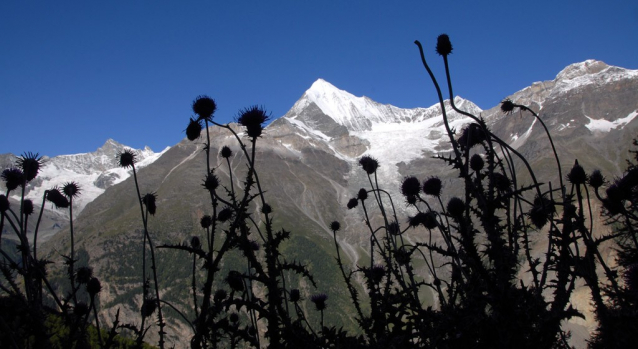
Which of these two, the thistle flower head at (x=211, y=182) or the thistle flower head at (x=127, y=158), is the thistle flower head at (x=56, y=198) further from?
the thistle flower head at (x=211, y=182)

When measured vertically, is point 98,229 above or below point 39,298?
above

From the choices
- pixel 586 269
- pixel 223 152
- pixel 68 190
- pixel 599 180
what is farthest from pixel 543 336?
pixel 68 190

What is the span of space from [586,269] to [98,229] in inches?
8569

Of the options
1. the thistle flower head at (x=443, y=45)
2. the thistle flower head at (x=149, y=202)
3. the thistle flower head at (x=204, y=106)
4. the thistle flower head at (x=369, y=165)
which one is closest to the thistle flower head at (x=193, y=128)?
the thistle flower head at (x=204, y=106)

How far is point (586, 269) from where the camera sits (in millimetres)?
3504

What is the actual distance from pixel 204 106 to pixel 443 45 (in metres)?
2.94

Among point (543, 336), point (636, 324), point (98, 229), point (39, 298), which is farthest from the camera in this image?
point (98, 229)

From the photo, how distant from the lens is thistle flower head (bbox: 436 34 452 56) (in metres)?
3.96

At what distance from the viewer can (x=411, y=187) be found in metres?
6.09

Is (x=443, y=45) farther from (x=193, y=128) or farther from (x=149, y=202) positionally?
(x=149, y=202)

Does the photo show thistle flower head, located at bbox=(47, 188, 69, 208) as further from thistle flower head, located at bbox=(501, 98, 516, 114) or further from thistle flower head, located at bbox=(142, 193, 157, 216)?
thistle flower head, located at bbox=(501, 98, 516, 114)

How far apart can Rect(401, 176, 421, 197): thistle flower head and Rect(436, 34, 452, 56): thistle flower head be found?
7.58 feet

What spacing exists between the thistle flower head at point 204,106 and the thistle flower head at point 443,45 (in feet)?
8.95

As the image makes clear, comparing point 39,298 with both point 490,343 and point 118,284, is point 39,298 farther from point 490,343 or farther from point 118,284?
point 118,284
